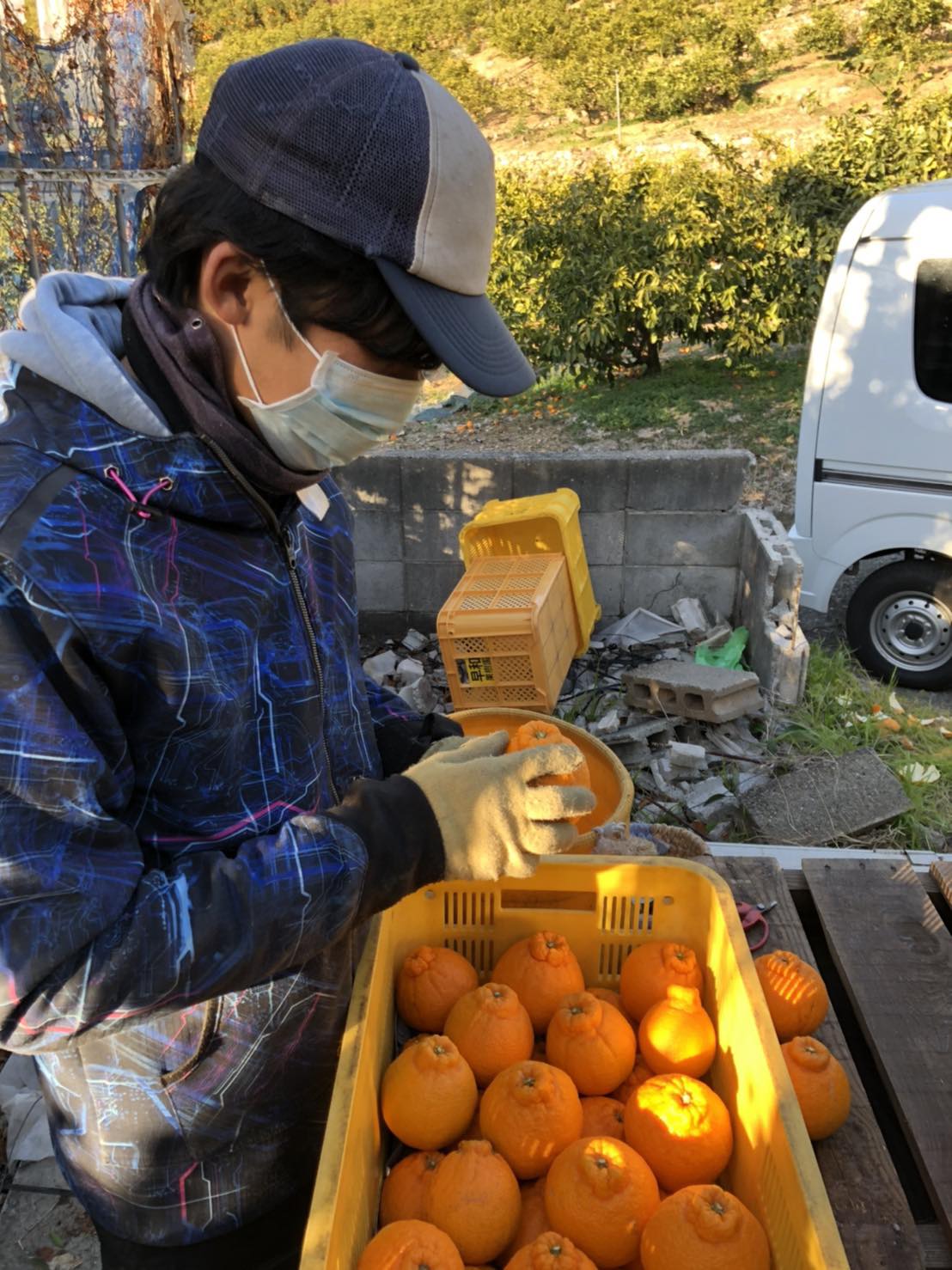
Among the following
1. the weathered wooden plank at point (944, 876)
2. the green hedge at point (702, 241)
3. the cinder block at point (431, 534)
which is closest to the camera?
the weathered wooden plank at point (944, 876)

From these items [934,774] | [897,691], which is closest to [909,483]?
[897,691]

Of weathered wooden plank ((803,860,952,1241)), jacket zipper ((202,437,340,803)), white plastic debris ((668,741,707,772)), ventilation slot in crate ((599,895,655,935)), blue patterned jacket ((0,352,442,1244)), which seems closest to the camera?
blue patterned jacket ((0,352,442,1244))

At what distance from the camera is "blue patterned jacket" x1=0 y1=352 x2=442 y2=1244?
39.8 inches

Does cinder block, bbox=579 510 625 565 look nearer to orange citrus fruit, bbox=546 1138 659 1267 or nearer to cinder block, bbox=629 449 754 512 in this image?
cinder block, bbox=629 449 754 512

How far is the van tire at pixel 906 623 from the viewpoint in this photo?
527 centimetres

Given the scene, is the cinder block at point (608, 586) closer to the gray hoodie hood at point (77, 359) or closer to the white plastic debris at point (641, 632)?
the white plastic debris at point (641, 632)

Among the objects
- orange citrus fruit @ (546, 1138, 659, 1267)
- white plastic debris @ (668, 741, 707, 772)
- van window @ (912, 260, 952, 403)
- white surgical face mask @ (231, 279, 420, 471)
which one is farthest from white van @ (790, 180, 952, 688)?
orange citrus fruit @ (546, 1138, 659, 1267)

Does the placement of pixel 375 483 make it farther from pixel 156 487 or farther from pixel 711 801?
pixel 156 487

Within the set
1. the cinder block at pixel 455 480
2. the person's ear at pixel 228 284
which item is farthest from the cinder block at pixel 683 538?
the person's ear at pixel 228 284

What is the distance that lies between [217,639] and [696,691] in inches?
145

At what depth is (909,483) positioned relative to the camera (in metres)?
5.01

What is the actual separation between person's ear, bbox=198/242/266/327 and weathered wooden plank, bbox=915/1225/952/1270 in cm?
171

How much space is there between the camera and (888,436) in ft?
16.3

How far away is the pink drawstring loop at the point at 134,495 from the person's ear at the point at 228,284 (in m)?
0.24
